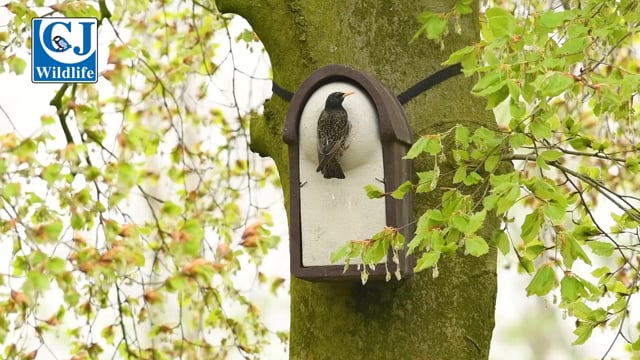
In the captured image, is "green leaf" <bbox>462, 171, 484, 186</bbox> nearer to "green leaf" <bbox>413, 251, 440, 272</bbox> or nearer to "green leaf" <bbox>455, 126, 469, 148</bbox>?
"green leaf" <bbox>455, 126, 469, 148</bbox>

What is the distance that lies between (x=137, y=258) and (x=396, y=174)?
1.60m

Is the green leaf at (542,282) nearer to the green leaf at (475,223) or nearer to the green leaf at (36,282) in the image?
the green leaf at (475,223)

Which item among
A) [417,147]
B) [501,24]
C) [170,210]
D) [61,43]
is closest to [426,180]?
[417,147]

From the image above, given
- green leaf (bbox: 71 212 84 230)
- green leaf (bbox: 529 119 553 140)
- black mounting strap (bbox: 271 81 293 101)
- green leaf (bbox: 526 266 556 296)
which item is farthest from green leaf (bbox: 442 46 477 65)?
green leaf (bbox: 71 212 84 230)

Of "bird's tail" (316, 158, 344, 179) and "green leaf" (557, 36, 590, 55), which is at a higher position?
"green leaf" (557, 36, 590, 55)

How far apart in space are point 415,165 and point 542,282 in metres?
0.46

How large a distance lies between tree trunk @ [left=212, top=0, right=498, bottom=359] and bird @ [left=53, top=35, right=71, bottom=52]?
1.51 metres

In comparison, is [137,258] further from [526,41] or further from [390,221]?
[526,41]

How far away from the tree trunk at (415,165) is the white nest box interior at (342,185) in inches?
3.4

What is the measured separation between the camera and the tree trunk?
2.10 metres

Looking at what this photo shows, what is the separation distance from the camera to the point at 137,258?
3496 millimetres

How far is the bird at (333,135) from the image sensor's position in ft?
6.93

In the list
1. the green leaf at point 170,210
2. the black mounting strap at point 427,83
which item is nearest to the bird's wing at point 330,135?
the black mounting strap at point 427,83

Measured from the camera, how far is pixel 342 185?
7.08ft
